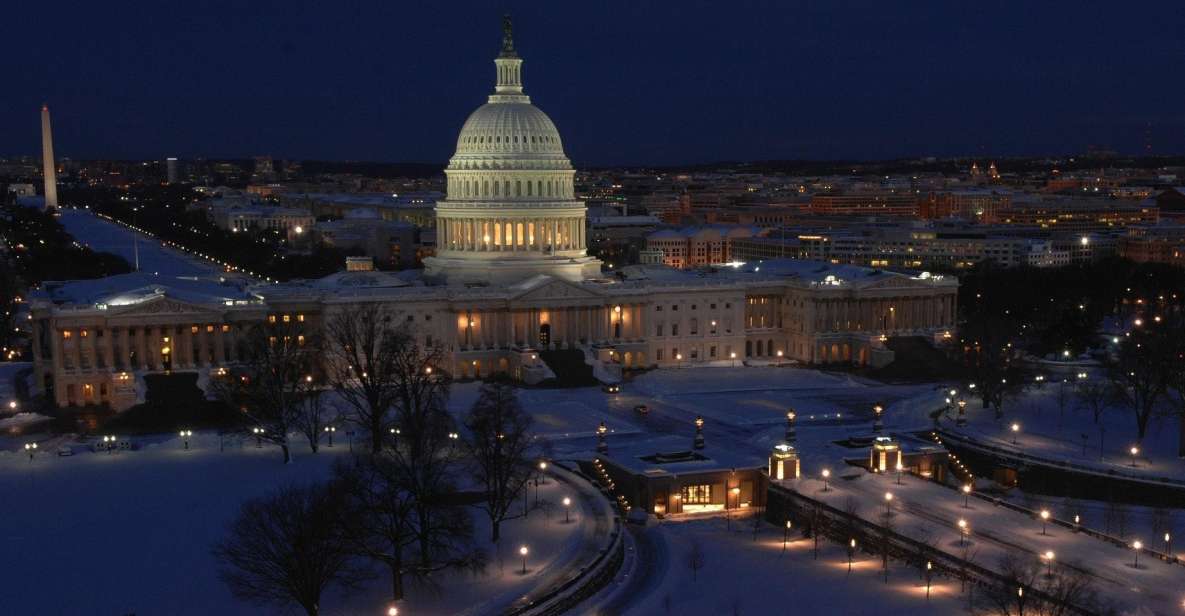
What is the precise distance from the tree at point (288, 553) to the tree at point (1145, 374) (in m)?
41.6

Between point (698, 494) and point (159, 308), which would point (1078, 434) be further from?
point (159, 308)

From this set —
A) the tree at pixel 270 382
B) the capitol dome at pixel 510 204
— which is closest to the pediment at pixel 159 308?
the tree at pixel 270 382

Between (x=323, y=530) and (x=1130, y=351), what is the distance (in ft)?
154

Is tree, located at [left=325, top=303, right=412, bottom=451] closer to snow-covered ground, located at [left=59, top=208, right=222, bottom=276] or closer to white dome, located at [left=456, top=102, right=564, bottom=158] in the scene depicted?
white dome, located at [left=456, top=102, right=564, bottom=158]

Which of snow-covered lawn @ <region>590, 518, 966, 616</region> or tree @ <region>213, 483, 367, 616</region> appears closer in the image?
tree @ <region>213, 483, 367, 616</region>

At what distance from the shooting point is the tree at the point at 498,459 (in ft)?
149

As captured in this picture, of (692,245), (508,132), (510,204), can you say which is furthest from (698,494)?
(692,245)

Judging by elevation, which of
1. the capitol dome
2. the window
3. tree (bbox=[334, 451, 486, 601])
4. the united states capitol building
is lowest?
the window

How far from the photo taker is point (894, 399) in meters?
74.5

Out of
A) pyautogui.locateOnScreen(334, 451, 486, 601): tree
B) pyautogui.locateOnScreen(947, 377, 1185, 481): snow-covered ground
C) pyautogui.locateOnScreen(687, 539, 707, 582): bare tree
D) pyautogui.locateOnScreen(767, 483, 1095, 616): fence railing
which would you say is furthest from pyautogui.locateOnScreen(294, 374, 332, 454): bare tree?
pyautogui.locateOnScreen(947, 377, 1185, 481): snow-covered ground

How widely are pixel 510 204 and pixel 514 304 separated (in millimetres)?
13202

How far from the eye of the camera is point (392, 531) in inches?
1550

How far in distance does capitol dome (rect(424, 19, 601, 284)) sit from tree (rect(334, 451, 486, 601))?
53.0m

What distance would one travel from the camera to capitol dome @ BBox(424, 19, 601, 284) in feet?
315
